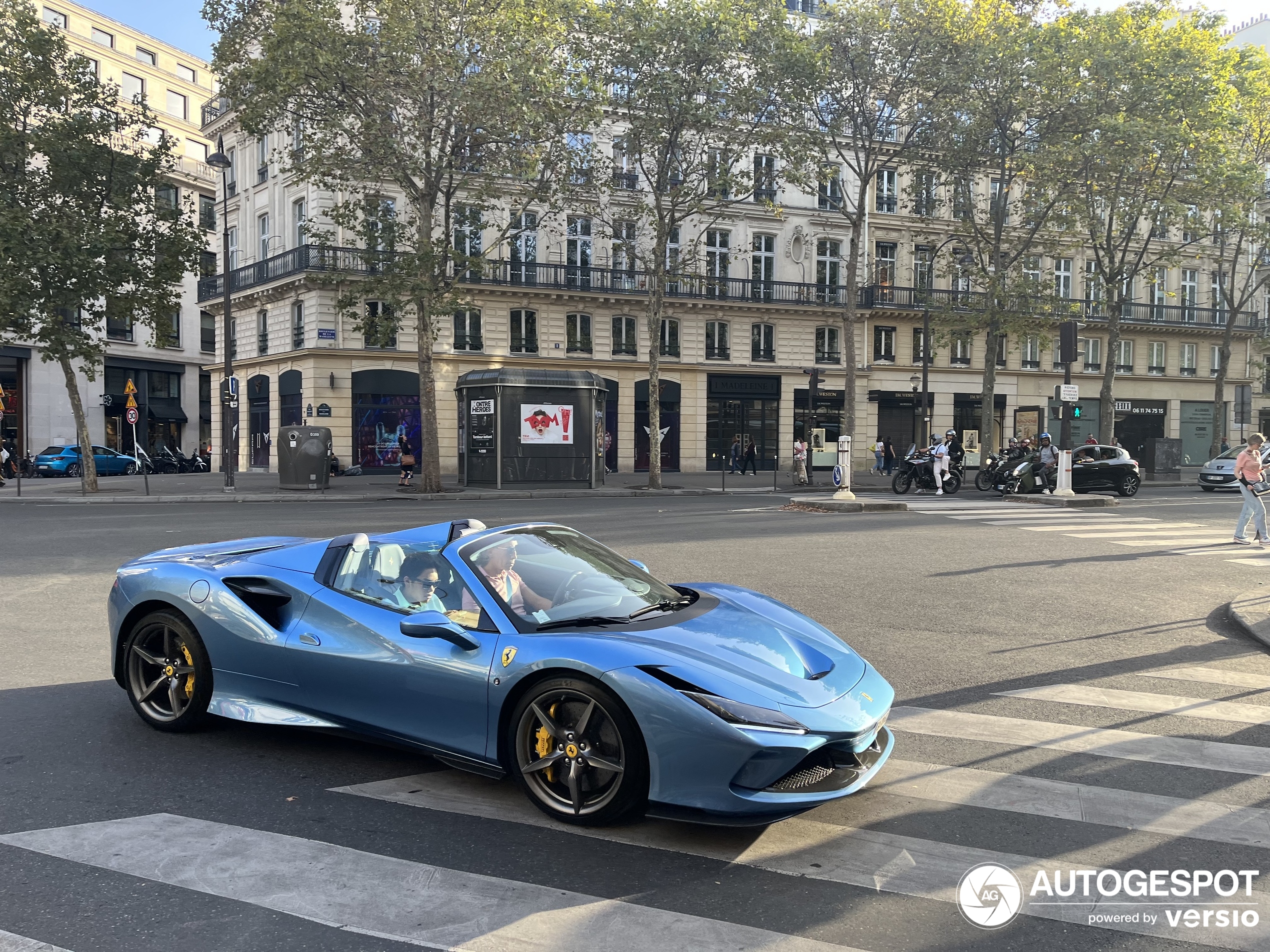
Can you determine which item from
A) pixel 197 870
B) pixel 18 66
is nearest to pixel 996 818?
pixel 197 870

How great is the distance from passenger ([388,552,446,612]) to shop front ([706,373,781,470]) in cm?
3756

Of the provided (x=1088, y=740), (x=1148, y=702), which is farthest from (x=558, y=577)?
(x=1148, y=702)

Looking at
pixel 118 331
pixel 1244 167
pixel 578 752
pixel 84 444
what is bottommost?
pixel 578 752

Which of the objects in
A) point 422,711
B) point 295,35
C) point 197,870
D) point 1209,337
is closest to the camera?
point 197,870

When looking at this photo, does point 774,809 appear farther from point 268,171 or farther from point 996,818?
point 268,171

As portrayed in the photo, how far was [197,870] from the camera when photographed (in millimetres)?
3328

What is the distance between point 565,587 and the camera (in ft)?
14.7

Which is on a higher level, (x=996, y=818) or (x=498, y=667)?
(x=498, y=667)

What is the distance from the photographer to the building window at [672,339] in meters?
41.6

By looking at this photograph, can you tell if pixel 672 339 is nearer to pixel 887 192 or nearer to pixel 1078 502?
pixel 887 192

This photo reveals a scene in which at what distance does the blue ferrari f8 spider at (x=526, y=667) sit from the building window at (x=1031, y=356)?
4763 centimetres

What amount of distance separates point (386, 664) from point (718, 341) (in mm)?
39191

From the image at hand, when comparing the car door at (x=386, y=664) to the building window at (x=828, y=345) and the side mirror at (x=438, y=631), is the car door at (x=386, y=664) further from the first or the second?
the building window at (x=828, y=345)

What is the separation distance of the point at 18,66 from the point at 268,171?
1510 cm
